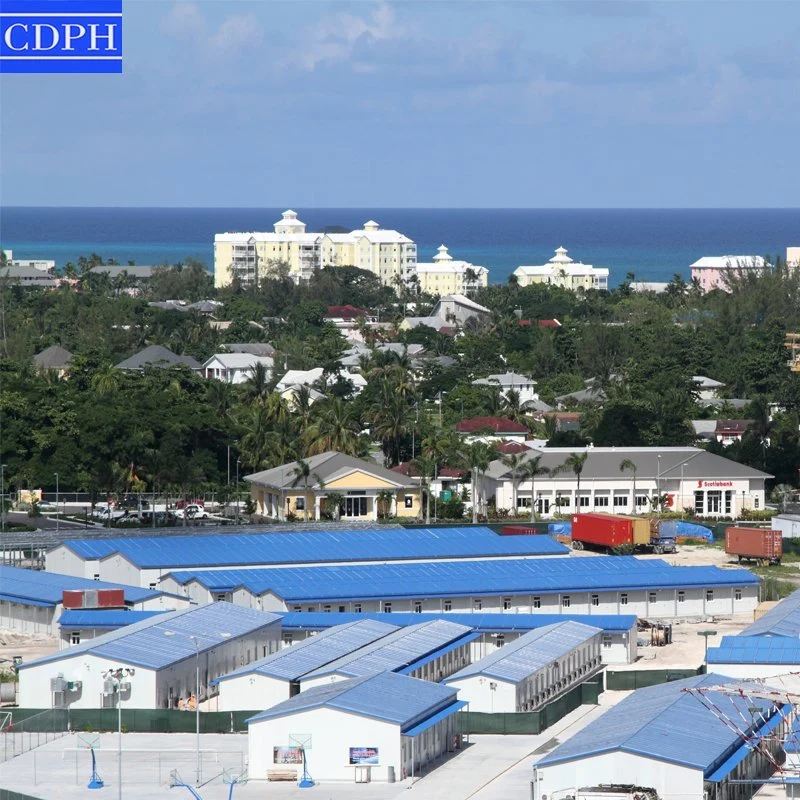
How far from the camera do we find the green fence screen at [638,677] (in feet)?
160

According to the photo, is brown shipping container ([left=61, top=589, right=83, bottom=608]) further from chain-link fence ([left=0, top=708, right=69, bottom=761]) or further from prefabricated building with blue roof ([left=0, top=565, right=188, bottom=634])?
chain-link fence ([left=0, top=708, right=69, bottom=761])

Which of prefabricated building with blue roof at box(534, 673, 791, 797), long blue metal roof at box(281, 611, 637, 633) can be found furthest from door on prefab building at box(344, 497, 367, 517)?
prefabricated building with blue roof at box(534, 673, 791, 797)

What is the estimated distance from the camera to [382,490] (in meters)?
80.9

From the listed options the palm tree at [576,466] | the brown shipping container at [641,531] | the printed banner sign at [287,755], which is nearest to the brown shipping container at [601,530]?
the brown shipping container at [641,531]

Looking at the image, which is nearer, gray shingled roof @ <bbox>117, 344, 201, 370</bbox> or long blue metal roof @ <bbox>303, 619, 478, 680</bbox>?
long blue metal roof @ <bbox>303, 619, 478, 680</bbox>

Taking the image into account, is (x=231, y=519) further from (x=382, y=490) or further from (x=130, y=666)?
(x=130, y=666)

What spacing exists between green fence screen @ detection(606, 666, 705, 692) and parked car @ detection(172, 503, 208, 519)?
3261cm

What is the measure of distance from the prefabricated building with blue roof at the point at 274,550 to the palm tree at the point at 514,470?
38.6 ft

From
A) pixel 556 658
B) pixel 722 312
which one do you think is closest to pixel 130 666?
pixel 556 658

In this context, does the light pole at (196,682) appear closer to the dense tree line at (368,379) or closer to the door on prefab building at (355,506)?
the door on prefab building at (355,506)

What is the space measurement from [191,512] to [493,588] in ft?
77.3

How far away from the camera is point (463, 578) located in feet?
198

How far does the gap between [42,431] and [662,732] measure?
1924 inches

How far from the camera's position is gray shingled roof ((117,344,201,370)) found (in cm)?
12250
